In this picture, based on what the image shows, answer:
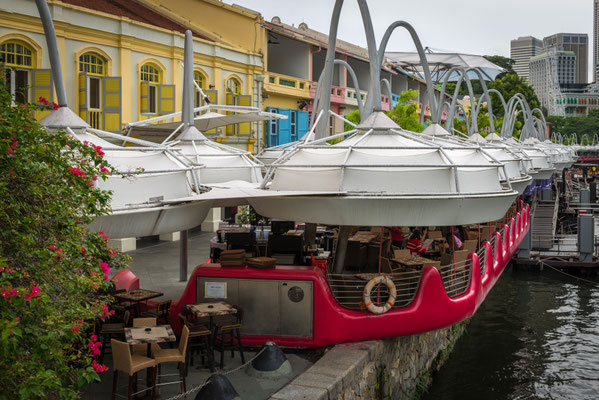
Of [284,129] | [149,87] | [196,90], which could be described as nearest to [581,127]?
[284,129]

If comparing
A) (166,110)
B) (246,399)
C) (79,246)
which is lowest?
(246,399)

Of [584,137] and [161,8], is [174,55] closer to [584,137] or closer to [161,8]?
[161,8]

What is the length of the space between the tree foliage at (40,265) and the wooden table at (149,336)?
12.0 ft

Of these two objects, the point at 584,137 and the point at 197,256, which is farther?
the point at 584,137

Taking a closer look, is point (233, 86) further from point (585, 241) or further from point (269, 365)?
point (269, 365)

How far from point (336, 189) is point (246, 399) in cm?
487

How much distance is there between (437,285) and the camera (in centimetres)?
1448

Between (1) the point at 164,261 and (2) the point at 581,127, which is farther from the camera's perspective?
(2) the point at 581,127

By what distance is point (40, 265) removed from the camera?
586cm

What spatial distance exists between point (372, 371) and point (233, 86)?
76.3 ft

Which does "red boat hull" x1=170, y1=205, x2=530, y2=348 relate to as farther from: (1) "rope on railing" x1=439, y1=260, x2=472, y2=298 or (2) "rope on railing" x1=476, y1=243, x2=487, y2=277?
(2) "rope on railing" x1=476, y1=243, x2=487, y2=277

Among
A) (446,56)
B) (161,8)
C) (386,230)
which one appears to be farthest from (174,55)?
(446,56)

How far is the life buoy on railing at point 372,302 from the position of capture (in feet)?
45.0

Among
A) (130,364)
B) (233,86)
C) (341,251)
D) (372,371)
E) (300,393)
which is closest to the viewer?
(130,364)
